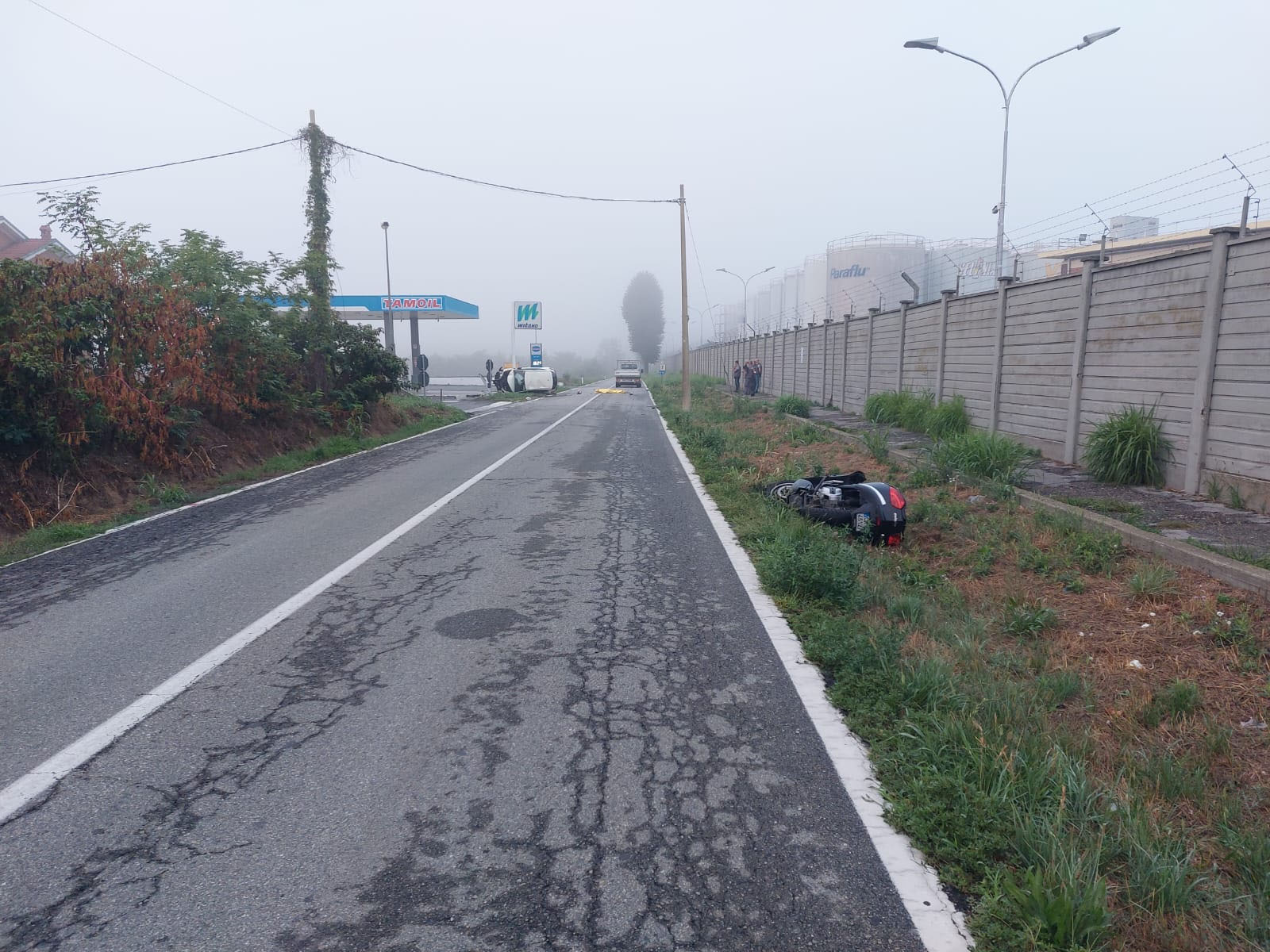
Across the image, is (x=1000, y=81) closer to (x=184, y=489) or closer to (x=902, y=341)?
(x=902, y=341)

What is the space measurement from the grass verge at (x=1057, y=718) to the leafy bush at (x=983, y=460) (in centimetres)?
198

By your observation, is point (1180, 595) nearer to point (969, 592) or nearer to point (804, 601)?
point (969, 592)

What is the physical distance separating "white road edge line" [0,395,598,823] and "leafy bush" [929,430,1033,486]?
662 centimetres

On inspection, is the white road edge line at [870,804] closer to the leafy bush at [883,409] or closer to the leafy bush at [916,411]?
the leafy bush at [916,411]

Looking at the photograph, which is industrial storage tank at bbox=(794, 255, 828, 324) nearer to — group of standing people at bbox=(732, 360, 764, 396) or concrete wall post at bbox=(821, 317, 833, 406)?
group of standing people at bbox=(732, 360, 764, 396)

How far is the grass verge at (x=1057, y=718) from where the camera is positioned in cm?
271

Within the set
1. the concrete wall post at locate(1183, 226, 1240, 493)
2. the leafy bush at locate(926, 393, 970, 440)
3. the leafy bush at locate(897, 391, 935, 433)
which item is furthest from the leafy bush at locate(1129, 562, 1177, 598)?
the leafy bush at locate(897, 391, 935, 433)

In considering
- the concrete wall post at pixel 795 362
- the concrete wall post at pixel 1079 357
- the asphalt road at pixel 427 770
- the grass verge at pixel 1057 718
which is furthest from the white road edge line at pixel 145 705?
the concrete wall post at pixel 795 362

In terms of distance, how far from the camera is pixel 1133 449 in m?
8.77

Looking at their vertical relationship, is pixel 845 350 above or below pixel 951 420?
above

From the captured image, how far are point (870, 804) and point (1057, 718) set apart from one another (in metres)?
1.43

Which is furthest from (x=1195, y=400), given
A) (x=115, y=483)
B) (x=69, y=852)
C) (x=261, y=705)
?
(x=115, y=483)

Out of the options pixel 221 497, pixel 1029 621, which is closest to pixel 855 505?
pixel 1029 621

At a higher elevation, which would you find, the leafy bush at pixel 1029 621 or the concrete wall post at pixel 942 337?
the concrete wall post at pixel 942 337
